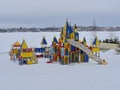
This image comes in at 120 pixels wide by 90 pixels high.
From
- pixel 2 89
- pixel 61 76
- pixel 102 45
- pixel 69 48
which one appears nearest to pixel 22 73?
pixel 61 76

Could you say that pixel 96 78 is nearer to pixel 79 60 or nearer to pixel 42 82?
pixel 42 82

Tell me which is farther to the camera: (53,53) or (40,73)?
(53,53)

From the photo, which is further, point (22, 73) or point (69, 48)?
point (69, 48)

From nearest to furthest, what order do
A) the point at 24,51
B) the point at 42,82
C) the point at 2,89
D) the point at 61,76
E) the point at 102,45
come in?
the point at 2,89, the point at 42,82, the point at 61,76, the point at 24,51, the point at 102,45

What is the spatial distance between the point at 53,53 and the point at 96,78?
8.02m

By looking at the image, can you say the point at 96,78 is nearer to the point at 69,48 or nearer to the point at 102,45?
the point at 69,48

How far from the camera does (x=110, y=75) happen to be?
42.1 ft

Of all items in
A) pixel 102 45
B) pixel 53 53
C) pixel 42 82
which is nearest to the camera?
pixel 42 82

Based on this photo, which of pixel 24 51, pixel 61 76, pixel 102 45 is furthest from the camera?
pixel 102 45

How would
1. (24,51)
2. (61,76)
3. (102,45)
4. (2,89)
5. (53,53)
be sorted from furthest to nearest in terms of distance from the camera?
(102,45) < (53,53) < (24,51) < (61,76) < (2,89)

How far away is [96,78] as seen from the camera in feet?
39.6

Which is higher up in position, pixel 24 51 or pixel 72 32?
pixel 72 32

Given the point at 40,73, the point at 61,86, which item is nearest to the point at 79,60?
the point at 40,73

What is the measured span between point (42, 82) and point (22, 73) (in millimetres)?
2880
